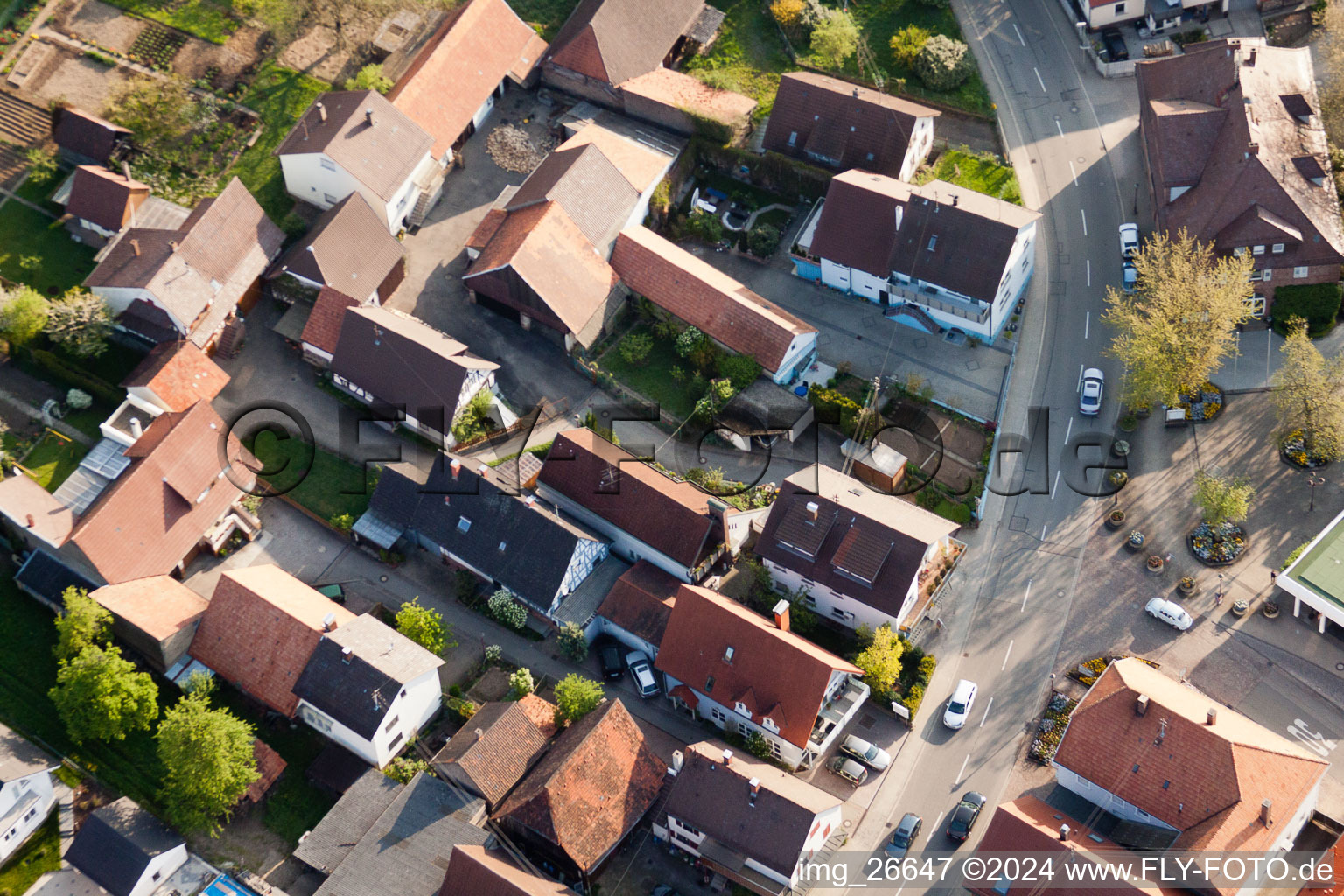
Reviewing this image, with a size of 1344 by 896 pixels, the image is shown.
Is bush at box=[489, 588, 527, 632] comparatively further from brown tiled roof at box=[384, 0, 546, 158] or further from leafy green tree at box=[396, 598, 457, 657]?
brown tiled roof at box=[384, 0, 546, 158]

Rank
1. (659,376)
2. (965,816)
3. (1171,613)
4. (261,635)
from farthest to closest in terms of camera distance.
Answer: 1. (659,376)
2. (1171,613)
3. (261,635)
4. (965,816)

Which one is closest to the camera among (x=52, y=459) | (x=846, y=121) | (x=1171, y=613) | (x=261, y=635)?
(x=261, y=635)

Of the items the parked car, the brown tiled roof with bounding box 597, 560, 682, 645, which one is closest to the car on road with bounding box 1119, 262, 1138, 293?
the brown tiled roof with bounding box 597, 560, 682, 645

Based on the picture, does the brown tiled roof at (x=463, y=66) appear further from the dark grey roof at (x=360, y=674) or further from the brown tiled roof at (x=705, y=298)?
the dark grey roof at (x=360, y=674)

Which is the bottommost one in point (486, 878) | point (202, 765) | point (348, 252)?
point (202, 765)

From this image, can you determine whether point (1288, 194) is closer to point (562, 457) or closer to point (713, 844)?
point (562, 457)

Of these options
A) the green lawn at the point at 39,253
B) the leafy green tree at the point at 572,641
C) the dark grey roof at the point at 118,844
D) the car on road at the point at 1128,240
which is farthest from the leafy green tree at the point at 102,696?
the car on road at the point at 1128,240

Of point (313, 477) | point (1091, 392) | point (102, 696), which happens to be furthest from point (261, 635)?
point (1091, 392)

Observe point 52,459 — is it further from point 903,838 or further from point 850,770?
point 903,838
